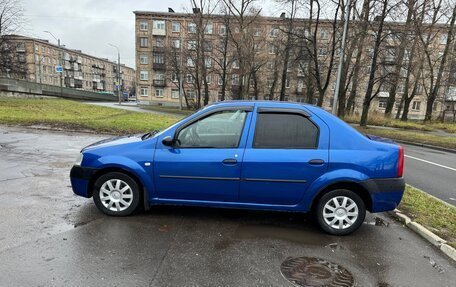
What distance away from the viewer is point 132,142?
4531 millimetres

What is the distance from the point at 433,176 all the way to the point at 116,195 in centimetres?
860

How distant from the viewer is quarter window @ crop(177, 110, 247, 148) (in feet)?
14.4

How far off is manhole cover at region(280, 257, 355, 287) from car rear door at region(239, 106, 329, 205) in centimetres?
91

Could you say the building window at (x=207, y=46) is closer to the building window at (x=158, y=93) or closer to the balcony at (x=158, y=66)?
the balcony at (x=158, y=66)

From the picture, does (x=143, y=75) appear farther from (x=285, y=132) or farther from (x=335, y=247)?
(x=335, y=247)

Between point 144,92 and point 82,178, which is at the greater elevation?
point 144,92

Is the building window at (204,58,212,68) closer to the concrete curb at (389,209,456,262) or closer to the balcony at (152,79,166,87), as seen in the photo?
the balcony at (152,79,166,87)

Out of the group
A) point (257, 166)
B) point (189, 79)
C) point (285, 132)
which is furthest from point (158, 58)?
point (257, 166)

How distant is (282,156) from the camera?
4188 mm

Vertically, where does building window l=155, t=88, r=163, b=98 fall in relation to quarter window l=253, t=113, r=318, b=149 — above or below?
above

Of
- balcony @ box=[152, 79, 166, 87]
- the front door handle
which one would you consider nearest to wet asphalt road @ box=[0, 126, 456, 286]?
the front door handle

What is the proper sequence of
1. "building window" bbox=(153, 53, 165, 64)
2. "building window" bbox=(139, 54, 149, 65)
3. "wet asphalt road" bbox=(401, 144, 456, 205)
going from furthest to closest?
"building window" bbox=(139, 54, 149, 65) < "building window" bbox=(153, 53, 165, 64) < "wet asphalt road" bbox=(401, 144, 456, 205)

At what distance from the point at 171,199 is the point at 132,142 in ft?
3.23

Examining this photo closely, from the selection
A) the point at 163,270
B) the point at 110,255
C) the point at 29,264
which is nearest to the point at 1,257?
the point at 29,264
